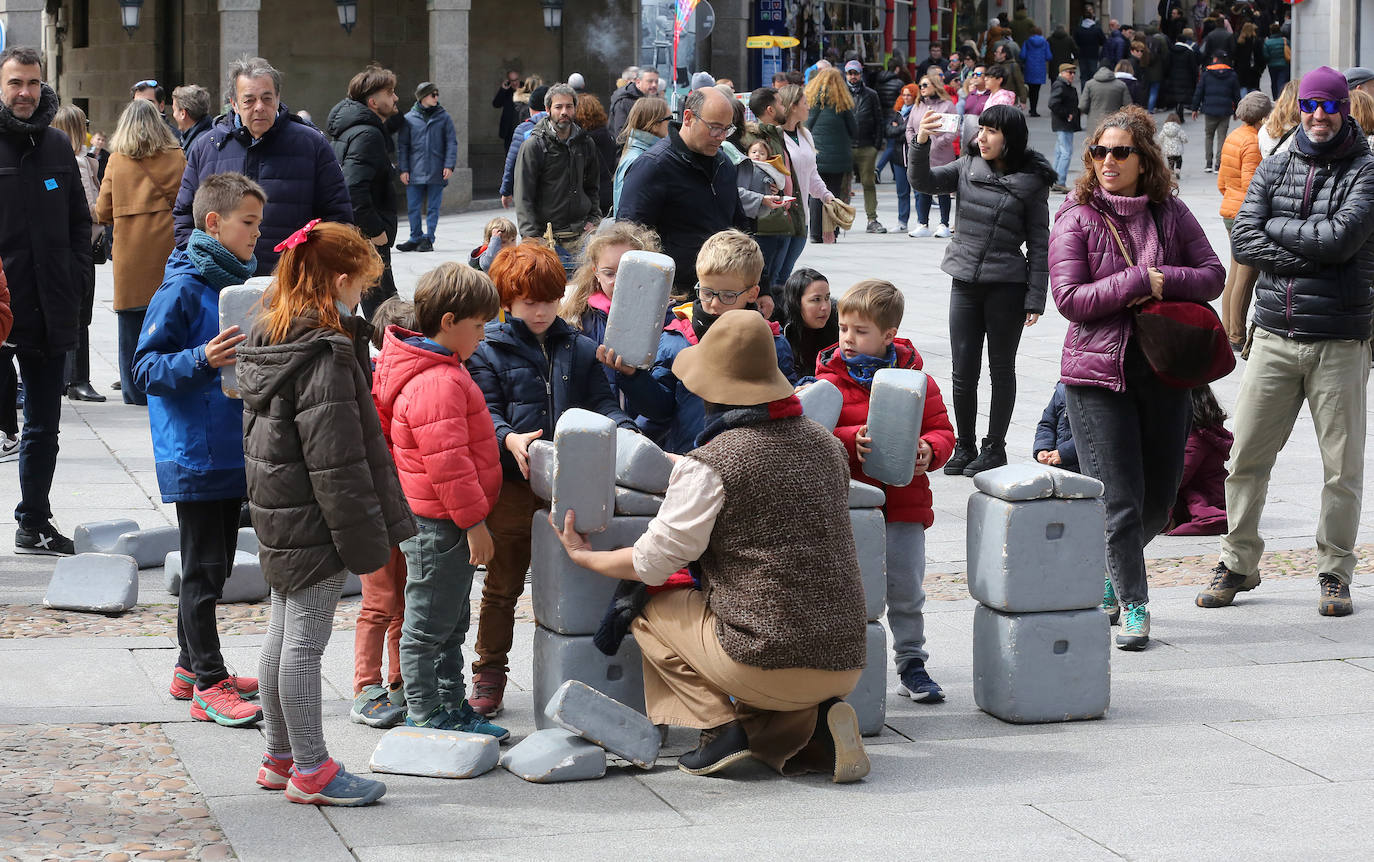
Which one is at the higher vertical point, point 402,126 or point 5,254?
point 402,126

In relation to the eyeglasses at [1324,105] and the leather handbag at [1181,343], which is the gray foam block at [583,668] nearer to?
the leather handbag at [1181,343]

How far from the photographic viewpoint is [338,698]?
5680 millimetres

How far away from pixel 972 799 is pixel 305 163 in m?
4.74

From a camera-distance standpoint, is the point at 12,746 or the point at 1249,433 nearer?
the point at 12,746

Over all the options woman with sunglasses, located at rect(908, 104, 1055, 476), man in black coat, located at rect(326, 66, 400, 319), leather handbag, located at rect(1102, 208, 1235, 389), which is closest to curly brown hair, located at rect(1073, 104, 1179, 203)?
leather handbag, located at rect(1102, 208, 1235, 389)

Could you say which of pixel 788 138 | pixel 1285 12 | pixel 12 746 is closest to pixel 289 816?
pixel 12 746

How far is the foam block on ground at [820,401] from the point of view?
523cm

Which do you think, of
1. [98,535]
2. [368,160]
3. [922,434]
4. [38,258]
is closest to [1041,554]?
[922,434]

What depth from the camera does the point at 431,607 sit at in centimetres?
508

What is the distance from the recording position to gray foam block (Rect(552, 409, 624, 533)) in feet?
15.7

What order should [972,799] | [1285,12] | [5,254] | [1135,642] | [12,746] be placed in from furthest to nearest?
[1285,12] < [5,254] < [1135,642] < [12,746] < [972,799]

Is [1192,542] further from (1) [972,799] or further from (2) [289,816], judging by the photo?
(2) [289,816]

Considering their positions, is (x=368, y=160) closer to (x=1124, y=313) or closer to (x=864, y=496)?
(x=1124, y=313)

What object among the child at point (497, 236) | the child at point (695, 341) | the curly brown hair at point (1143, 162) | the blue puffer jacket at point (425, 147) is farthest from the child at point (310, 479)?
the blue puffer jacket at point (425, 147)
